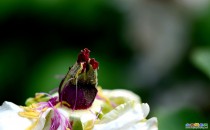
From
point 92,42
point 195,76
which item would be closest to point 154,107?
point 195,76

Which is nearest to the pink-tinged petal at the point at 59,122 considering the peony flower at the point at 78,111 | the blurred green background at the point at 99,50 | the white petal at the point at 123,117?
the peony flower at the point at 78,111

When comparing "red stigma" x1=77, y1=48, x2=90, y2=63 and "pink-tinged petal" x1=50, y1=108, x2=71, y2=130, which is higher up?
"red stigma" x1=77, y1=48, x2=90, y2=63

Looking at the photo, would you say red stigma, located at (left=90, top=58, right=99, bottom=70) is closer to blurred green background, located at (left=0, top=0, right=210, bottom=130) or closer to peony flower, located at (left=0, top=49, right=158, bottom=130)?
peony flower, located at (left=0, top=49, right=158, bottom=130)

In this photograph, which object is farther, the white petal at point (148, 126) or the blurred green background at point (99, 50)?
the blurred green background at point (99, 50)

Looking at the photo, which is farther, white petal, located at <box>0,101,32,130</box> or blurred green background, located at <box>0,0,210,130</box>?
blurred green background, located at <box>0,0,210,130</box>

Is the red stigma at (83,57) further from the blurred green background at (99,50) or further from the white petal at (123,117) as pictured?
the blurred green background at (99,50)

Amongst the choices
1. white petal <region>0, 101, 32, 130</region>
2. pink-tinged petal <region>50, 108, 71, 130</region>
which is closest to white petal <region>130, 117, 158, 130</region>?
pink-tinged petal <region>50, 108, 71, 130</region>
